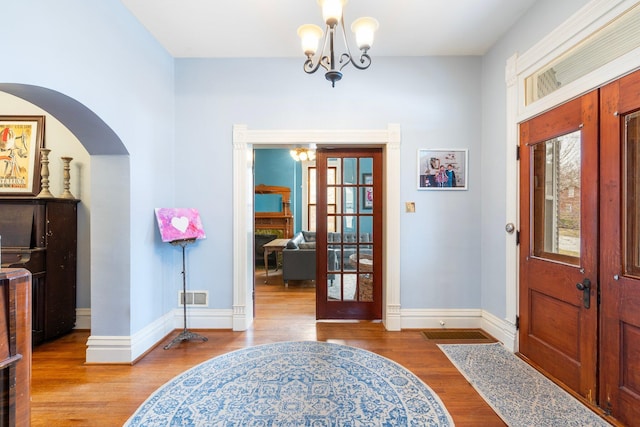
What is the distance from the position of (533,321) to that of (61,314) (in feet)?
14.9

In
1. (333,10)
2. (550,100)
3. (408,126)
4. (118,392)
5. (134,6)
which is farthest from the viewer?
(408,126)

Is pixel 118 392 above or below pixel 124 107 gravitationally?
below

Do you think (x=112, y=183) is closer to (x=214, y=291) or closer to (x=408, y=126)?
(x=214, y=291)

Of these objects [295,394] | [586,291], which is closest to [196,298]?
[295,394]

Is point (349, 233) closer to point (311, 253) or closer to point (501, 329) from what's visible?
point (311, 253)

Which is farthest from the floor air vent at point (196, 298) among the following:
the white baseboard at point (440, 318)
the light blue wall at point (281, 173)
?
the light blue wall at point (281, 173)

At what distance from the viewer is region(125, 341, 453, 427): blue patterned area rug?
1856 mm

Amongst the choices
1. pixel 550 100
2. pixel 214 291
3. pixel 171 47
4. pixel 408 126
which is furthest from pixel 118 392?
pixel 550 100

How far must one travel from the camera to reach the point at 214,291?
3.32 metres

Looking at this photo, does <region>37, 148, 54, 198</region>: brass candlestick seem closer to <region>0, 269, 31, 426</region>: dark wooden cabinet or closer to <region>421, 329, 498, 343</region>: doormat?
<region>0, 269, 31, 426</region>: dark wooden cabinet

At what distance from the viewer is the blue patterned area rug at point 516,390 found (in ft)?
6.10

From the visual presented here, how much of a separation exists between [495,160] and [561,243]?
1096 mm

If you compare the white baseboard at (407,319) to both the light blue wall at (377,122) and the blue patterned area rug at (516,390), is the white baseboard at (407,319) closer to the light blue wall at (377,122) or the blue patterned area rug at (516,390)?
the light blue wall at (377,122)

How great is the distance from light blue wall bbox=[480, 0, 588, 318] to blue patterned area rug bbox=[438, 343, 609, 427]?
527mm
